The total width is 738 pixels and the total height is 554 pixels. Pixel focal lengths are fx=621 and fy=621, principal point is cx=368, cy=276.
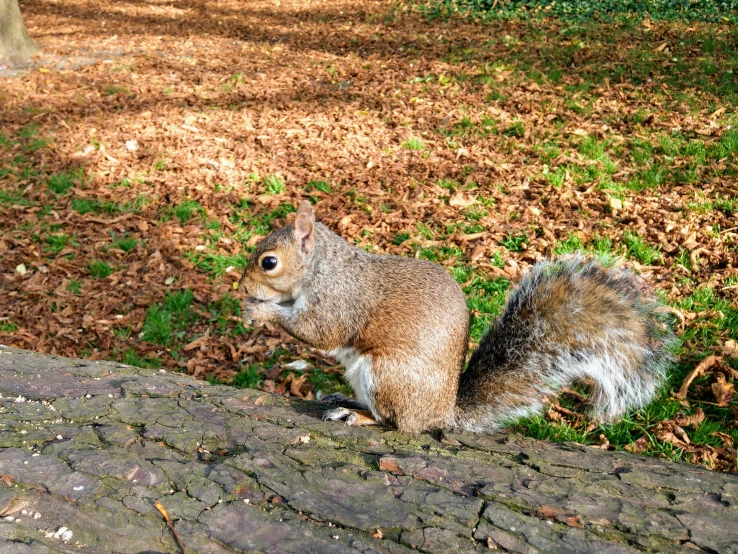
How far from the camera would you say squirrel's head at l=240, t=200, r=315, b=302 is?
243 centimetres

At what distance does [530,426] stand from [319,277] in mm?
1032

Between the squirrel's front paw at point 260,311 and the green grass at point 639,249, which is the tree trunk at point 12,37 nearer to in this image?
the squirrel's front paw at point 260,311

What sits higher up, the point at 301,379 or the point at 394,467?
the point at 394,467

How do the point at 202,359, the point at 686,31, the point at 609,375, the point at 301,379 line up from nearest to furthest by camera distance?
the point at 609,375, the point at 301,379, the point at 202,359, the point at 686,31

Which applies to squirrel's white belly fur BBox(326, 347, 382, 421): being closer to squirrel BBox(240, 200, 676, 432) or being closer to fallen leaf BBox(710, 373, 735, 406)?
squirrel BBox(240, 200, 676, 432)

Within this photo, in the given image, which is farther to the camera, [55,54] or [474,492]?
[55,54]

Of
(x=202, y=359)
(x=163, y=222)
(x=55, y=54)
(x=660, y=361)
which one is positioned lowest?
(x=202, y=359)

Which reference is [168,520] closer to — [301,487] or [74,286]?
[301,487]

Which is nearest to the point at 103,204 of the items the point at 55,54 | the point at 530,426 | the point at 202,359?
the point at 202,359

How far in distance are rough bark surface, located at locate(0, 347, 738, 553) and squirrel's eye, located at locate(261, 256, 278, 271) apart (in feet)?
2.14

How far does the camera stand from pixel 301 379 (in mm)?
3109

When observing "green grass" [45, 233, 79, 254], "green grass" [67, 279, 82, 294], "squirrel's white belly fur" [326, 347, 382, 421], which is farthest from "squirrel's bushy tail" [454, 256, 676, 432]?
"green grass" [45, 233, 79, 254]

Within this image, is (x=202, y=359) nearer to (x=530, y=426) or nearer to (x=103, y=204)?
(x=530, y=426)

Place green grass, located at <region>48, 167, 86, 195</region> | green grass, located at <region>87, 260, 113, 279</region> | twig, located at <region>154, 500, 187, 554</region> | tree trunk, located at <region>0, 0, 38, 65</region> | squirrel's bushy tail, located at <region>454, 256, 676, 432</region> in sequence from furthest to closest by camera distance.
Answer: tree trunk, located at <region>0, 0, 38, 65</region> → green grass, located at <region>48, 167, 86, 195</region> → green grass, located at <region>87, 260, 113, 279</region> → squirrel's bushy tail, located at <region>454, 256, 676, 432</region> → twig, located at <region>154, 500, 187, 554</region>
